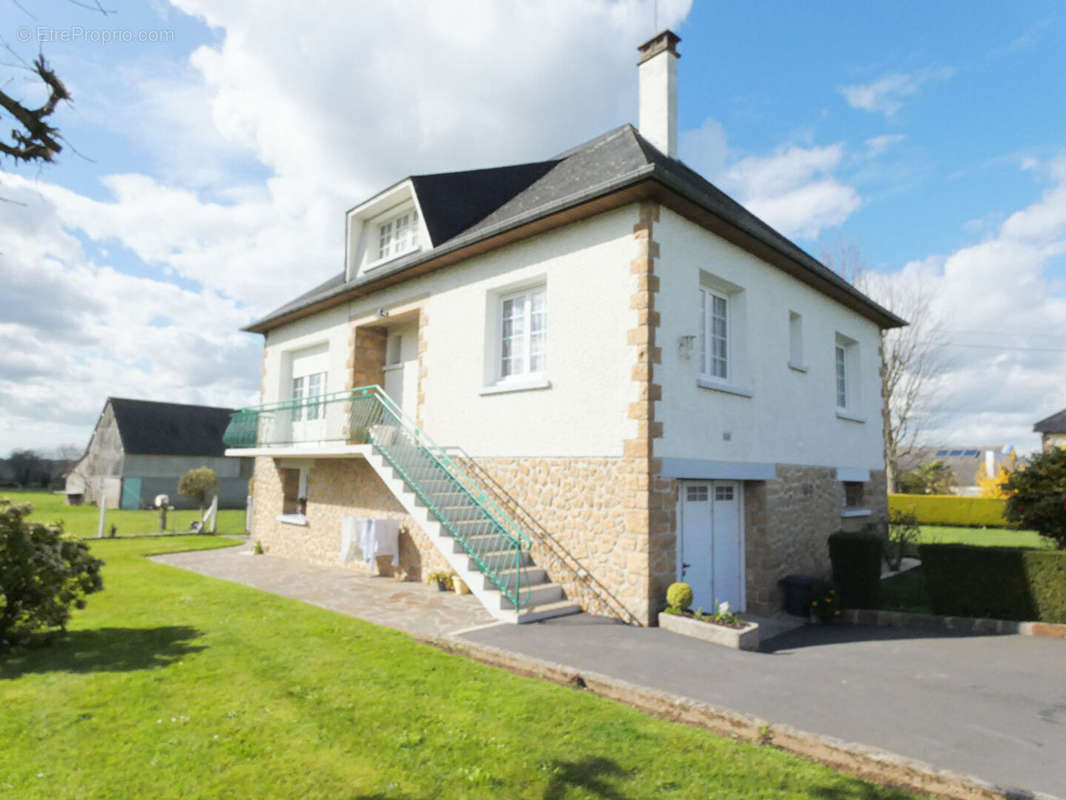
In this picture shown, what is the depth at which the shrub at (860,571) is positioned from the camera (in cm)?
975

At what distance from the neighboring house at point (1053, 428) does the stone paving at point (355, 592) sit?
43.3 metres

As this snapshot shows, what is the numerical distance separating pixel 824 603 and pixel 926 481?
2757cm

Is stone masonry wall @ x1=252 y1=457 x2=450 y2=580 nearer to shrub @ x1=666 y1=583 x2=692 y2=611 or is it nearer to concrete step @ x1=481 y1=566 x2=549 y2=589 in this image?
concrete step @ x1=481 y1=566 x2=549 y2=589

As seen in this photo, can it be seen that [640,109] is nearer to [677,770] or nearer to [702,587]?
[702,587]

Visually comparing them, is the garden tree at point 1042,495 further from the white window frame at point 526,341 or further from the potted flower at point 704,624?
the white window frame at point 526,341

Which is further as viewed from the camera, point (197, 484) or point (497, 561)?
point (197, 484)

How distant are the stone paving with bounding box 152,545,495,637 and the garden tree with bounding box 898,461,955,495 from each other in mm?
29914

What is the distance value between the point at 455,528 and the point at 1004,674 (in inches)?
259

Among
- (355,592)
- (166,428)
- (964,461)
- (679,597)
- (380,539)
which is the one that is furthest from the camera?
(964,461)

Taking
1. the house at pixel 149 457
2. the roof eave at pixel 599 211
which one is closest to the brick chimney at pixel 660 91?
the roof eave at pixel 599 211

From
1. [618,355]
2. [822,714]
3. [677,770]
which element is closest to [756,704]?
[822,714]

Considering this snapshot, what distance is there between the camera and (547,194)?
10461 millimetres

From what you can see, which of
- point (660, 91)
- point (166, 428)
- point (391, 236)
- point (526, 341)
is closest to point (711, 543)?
point (526, 341)

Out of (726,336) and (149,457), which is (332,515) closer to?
(726,336)
